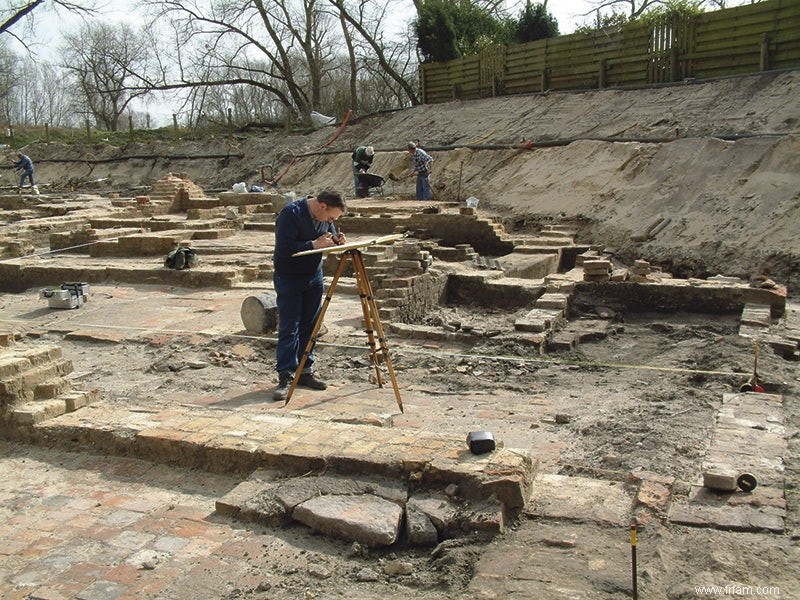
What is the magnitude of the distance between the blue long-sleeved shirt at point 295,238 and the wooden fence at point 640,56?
15123mm

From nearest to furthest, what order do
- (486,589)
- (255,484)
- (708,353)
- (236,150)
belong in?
(486,589) → (255,484) → (708,353) → (236,150)

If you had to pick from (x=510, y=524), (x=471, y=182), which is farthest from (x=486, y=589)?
(x=471, y=182)

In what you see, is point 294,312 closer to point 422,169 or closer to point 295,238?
point 295,238

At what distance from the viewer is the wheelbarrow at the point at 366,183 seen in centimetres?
1883

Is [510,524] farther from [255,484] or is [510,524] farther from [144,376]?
[144,376]

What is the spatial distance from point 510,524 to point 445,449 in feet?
1.83

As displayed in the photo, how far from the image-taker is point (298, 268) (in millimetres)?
5789

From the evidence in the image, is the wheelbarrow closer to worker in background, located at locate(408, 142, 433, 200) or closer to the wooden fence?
worker in background, located at locate(408, 142, 433, 200)

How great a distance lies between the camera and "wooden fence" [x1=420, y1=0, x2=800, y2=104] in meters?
17.5

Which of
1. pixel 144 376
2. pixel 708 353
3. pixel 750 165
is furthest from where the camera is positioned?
pixel 750 165

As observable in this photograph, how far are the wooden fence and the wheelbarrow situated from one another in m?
6.50

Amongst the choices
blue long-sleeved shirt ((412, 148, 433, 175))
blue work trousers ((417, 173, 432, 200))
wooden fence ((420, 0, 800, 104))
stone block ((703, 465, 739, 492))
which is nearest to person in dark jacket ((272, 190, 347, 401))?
stone block ((703, 465, 739, 492))

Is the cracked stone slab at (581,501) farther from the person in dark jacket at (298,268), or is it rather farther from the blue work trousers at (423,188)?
the blue work trousers at (423,188)

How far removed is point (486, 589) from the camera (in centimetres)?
287
